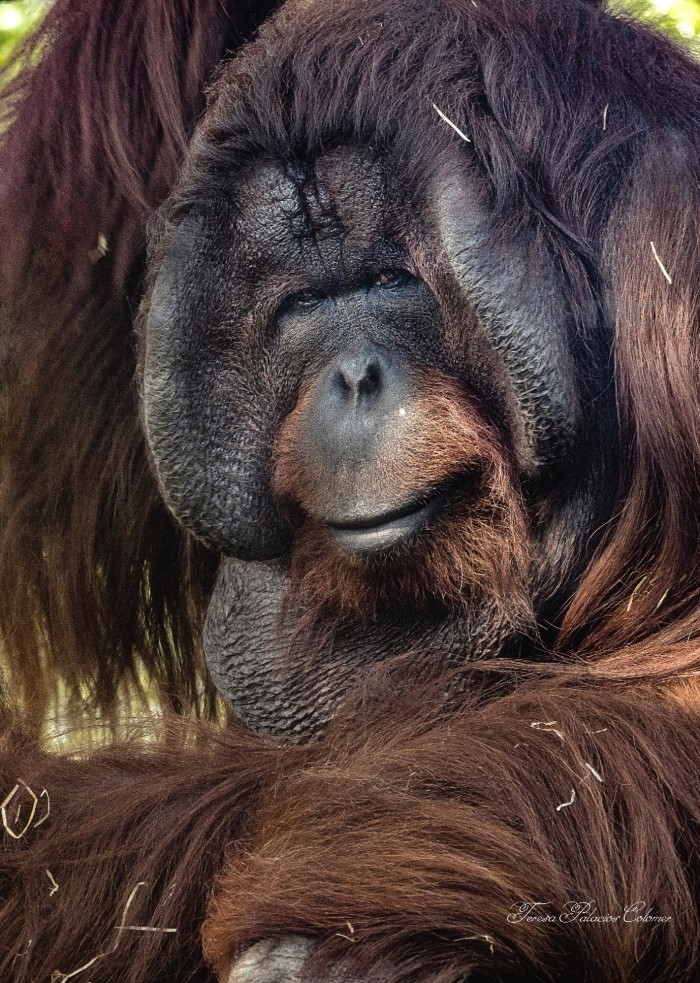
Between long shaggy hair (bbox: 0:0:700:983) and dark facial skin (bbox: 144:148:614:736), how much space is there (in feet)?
0.23

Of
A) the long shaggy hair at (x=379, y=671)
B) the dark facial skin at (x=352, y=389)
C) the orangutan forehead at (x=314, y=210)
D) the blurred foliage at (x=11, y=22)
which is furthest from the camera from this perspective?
the blurred foliage at (x=11, y=22)

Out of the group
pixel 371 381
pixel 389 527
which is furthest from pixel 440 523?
pixel 371 381

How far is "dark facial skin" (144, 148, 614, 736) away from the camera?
2191 millimetres

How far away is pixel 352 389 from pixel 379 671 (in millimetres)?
484

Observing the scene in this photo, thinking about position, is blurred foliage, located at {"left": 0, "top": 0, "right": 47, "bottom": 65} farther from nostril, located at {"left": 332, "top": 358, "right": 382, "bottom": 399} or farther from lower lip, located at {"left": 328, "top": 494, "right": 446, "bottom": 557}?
lower lip, located at {"left": 328, "top": 494, "right": 446, "bottom": 557}

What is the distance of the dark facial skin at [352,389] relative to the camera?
219cm

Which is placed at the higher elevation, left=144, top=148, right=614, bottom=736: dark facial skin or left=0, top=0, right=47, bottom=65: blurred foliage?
left=0, top=0, right=47, bottom=65: blurred foliage

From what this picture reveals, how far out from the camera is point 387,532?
7.35 feet

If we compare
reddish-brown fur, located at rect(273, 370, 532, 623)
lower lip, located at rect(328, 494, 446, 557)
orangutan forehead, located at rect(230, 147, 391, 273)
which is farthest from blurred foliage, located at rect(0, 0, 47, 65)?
lower lip, located at rect(328, 494, 446, 557)

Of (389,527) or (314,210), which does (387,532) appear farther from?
(314,210)

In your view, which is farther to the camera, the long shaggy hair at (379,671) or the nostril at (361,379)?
the nostril at (361,379)

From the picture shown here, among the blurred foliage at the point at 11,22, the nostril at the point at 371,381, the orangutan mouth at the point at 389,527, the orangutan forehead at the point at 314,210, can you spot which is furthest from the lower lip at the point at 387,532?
the blurred foliage at the point at 11,22

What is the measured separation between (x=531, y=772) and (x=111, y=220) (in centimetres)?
130

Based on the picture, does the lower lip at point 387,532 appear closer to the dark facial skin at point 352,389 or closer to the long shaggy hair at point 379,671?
the dark facial skin at point 352,389
